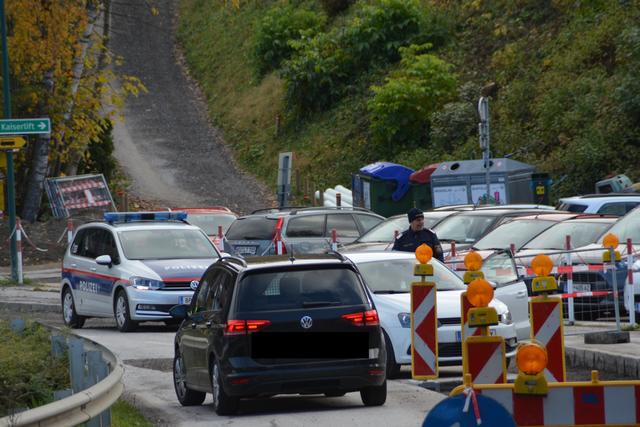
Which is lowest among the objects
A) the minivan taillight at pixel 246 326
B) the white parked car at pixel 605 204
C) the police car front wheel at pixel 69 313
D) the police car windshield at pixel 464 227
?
the police car front wheel at pixel 69 313

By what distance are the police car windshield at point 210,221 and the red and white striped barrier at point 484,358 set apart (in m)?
23.9

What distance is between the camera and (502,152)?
42.3m

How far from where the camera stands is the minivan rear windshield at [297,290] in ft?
38.4

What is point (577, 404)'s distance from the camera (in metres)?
6.62

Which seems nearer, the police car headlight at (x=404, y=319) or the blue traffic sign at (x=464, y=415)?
the blue traffic sign at (x=464, y=415)

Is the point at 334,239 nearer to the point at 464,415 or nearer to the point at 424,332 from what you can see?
the point at 424,332

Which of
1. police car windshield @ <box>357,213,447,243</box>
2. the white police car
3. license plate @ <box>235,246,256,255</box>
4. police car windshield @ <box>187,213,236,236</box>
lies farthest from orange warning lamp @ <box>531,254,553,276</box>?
police car windshield @ <box>187,213,236,236</box>

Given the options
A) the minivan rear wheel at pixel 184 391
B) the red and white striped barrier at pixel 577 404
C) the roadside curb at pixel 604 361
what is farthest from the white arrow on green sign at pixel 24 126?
the red and white striped barrier at pixel 577 404

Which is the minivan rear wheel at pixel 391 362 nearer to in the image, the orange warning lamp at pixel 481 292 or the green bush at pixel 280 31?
the orange warning lamp at pixel 481 292

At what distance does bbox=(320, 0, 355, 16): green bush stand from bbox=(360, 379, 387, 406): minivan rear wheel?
51861 mm

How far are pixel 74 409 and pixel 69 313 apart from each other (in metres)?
14.3

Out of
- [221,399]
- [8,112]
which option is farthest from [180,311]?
[8,112]

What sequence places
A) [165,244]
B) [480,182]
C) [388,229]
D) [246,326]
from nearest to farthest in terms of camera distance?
[246,326]
[165,244]
[388,229]
[480,182]

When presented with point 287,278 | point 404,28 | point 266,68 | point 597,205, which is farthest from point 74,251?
point 266,68
